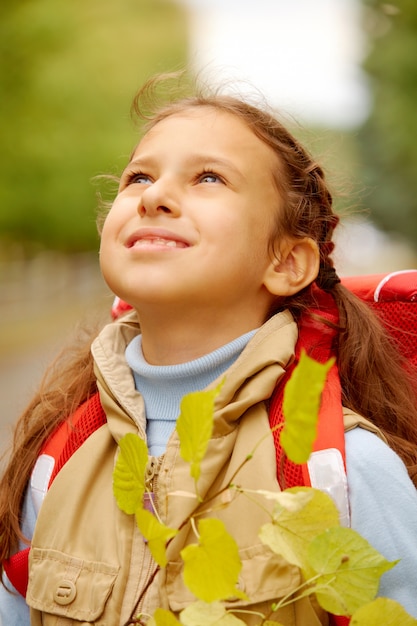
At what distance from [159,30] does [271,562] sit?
80.3ft

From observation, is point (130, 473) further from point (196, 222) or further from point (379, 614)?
point (196, 222)

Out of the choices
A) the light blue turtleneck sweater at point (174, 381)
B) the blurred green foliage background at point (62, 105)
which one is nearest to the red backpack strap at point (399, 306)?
the light blue turtleneck sweater at point (174, 381)

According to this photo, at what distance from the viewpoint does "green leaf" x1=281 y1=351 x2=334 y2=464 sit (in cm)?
110

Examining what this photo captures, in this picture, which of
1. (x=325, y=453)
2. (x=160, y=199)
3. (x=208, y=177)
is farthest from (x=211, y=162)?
(x=325, y=453)

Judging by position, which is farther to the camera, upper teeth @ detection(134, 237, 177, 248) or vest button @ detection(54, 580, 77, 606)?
upper teeth @ detection(134, 237, 177, 248)

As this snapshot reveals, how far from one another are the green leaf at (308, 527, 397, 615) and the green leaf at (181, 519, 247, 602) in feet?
0.49

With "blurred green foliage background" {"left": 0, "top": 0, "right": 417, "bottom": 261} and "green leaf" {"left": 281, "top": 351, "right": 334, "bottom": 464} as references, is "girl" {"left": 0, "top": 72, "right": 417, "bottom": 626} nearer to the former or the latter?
"green leaf" {"left": 281, "top": 351, "right": 334, "bottom": 464}

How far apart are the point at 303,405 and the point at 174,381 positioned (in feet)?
3.41

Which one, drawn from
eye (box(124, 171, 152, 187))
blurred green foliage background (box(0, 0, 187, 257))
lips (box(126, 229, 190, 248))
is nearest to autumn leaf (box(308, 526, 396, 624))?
lips (box(126, 229, 190, 248))

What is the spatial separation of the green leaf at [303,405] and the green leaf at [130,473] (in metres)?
0.30

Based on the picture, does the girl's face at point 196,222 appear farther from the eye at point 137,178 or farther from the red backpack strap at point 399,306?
the red backpack strap at point 399,306

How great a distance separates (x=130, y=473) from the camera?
1.39 m

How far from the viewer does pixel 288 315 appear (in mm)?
2188

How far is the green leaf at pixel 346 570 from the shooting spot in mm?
1262
